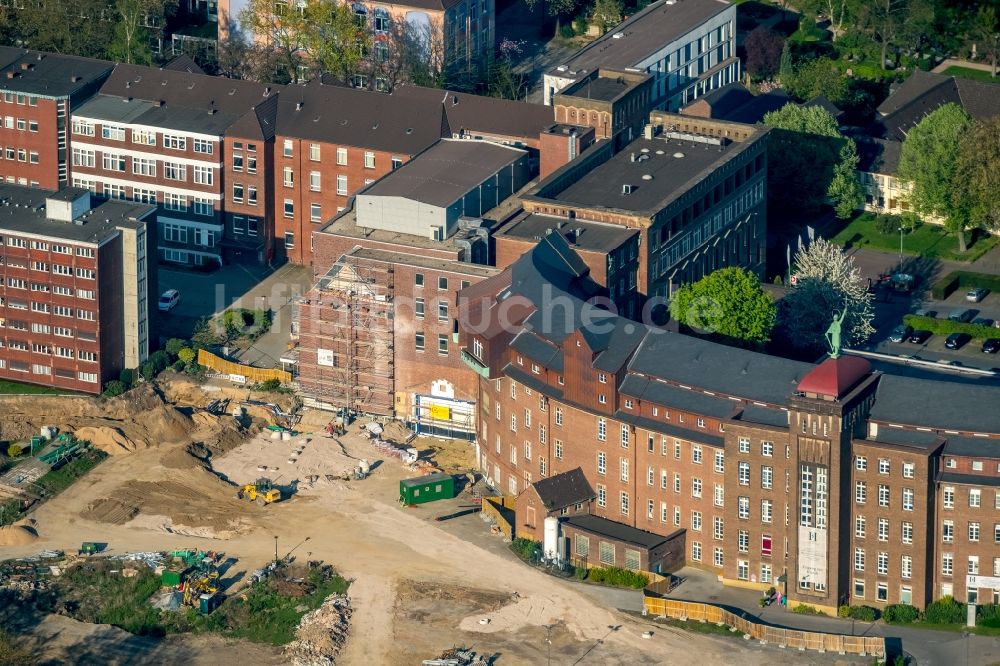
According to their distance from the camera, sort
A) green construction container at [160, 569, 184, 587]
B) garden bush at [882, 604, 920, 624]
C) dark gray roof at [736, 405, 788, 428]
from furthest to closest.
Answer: green construction container at [160, 569, 184, 587] → dark gray roof at [736, 405, 788, 428] → garden bush at [882, 604, 920, 624]

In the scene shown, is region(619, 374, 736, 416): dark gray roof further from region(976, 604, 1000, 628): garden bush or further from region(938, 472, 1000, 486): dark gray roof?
region(976, 604, 1000, 628): garden bush

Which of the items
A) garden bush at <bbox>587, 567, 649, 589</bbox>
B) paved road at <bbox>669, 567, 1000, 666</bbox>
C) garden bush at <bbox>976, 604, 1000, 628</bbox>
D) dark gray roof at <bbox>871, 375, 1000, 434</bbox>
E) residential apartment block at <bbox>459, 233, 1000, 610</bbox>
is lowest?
paved road at <bbox>669, 567, 1000, 666</bbox>

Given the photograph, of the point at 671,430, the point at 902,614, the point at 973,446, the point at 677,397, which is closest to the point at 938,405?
the point at 973,446

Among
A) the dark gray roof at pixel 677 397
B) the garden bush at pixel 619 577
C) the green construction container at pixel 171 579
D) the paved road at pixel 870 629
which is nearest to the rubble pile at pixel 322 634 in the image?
the green construction container at pixel 171 579

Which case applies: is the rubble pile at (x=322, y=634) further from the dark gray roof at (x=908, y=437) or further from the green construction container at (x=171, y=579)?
the dark gray roof at (x=908, y=437)

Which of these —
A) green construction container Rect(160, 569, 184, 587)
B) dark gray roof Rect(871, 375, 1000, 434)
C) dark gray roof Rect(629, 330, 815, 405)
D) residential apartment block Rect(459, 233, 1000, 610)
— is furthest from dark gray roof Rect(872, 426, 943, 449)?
green construction container Rect(160, 569, 184, 587)
